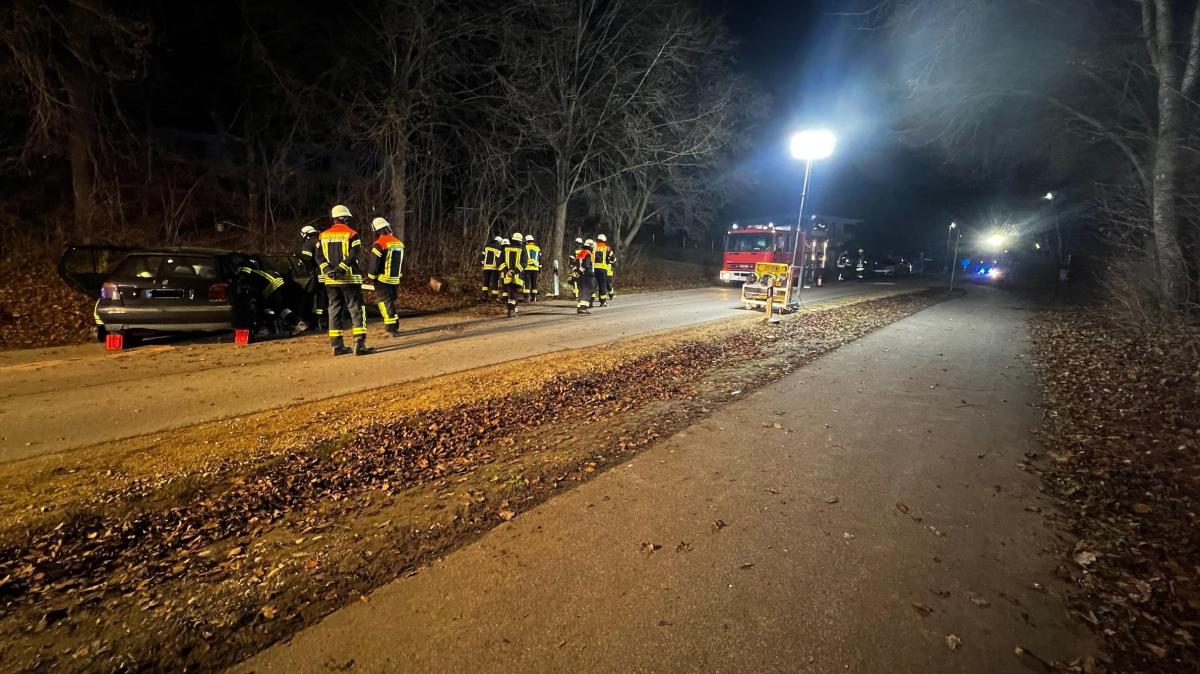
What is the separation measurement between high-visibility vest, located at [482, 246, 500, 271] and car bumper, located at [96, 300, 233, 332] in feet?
21.5

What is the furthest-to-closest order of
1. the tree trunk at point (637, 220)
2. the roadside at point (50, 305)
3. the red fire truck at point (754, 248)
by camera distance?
the tree trunk at point (637, 220), the red fire truck at point (754, 248), the roadside at point (50, 305)

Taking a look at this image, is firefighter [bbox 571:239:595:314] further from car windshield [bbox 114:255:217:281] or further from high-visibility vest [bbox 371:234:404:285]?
car windshield [bbox 114:255:217:281]

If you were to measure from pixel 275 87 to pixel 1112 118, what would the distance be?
78.1 feet

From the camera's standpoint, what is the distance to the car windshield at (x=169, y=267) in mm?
8117

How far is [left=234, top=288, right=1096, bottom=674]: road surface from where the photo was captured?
101 inches

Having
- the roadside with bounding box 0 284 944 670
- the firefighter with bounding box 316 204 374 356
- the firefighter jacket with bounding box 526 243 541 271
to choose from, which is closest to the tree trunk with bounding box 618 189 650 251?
the firefighter jacket with bounding box 526 243 541 271

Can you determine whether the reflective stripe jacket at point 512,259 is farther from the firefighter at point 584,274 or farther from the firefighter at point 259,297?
the firefighter at point 259,297

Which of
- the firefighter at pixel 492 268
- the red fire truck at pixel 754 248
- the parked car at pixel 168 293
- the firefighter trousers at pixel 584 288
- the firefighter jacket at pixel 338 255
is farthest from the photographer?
the red fire truck at pixel 754 248

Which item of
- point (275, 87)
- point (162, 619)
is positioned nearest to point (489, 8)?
point (275, 87)

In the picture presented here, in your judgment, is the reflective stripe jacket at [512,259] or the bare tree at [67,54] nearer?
the bare tree at [67,54]

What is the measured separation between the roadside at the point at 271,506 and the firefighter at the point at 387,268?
3445 millimetres

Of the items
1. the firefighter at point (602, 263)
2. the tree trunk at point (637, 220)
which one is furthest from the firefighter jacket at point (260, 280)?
the tree trunk at point (637, 220)

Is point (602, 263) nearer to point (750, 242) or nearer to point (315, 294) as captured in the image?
point (315, 294)

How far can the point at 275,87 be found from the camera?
13805mm
